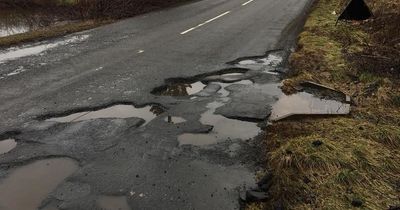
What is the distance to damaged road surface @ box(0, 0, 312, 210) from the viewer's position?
484cm

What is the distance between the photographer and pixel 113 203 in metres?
4.59

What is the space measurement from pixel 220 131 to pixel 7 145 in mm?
3073

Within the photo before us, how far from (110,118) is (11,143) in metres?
1.51

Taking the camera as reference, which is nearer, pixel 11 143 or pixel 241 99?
pixel 11 143

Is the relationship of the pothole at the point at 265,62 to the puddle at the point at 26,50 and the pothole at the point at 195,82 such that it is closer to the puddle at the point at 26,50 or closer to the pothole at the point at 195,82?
the pothole at the point at 195,82

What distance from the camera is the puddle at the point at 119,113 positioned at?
6.80m

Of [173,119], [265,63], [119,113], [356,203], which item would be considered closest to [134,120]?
[119,113]

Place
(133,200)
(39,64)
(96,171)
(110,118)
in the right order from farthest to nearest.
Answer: (39,64) → (110,118) → (96,171) → (133,200)

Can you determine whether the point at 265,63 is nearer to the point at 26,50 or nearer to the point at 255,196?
the point at 255,196

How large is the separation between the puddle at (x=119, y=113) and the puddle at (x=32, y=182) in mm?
1406

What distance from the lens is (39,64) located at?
32.9ft

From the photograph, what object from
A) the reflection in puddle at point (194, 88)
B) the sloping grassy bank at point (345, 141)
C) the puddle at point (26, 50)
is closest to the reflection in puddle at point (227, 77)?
the reflection in puddle at point (194, 88)

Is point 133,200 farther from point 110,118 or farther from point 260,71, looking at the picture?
point 260,71

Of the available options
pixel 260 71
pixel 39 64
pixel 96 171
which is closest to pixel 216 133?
pixel 96 171
